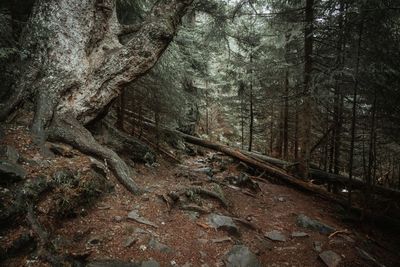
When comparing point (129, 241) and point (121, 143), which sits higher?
point (121, 143)

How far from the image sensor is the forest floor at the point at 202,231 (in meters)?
4.28

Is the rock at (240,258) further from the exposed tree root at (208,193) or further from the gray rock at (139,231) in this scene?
the exposed tree root at (208,193)

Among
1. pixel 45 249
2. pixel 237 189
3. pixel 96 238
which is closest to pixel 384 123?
pixel 237 189

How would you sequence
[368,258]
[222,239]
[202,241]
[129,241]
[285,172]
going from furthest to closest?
[285,172]
[368,258]
[222,239]
[202,241]
[129,241]

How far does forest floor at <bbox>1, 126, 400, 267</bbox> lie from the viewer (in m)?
4.28

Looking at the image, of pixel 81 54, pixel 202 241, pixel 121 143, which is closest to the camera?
pixel 202 241

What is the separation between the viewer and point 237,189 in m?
8.26

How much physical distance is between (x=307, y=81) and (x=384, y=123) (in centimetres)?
267

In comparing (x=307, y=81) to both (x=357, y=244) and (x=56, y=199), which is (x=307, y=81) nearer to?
(x=357, y=244)

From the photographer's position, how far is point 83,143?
5.86 metres

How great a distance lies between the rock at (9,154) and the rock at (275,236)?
4.95 m

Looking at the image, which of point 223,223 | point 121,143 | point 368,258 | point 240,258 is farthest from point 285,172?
point 240,258

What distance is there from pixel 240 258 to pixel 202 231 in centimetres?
89

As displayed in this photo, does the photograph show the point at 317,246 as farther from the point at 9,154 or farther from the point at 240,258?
the point at 9,154
